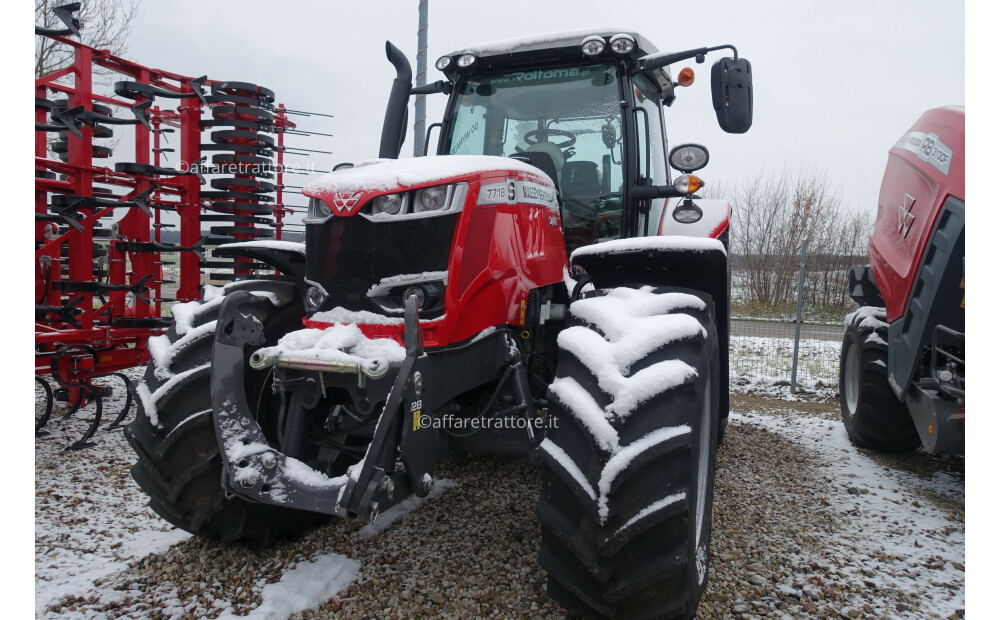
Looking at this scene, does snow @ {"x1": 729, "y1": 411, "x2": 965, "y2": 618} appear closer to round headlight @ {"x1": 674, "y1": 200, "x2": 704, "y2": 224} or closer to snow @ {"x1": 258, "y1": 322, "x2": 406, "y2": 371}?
round headlight @ {"x1": 674, "y1": 200, "x2": 704, "y2": 224}

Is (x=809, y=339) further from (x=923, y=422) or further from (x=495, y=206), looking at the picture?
(x=495, y=206)

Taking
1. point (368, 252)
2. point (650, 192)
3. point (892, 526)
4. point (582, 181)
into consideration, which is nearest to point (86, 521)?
point (368, 252)

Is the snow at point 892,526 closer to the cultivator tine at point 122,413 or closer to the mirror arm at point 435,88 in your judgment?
the mirror arm at point 435,88

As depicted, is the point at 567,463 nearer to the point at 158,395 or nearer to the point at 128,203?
the point at 158,395

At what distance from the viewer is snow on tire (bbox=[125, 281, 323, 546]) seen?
265 centimetres

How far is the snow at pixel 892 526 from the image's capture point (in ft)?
9.62

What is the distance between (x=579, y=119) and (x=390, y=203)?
158 centimetres

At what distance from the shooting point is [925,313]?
337 centimetres

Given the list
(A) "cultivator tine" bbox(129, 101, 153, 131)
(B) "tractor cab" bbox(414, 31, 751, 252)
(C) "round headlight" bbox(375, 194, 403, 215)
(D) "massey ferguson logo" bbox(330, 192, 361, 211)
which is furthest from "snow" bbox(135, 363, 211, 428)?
(A) "cultivator tine" bbox(129, 101, 153, 131)

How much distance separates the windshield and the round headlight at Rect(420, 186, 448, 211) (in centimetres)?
126

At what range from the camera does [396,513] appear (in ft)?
11.3

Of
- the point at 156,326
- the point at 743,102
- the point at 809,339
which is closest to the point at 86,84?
the point at 156,326

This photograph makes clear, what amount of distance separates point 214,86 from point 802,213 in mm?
16004

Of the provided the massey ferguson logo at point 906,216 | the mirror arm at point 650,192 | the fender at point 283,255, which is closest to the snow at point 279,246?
the fender at point 283,255
